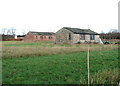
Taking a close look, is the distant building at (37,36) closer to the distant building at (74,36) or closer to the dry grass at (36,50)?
the distant building at (74,36)

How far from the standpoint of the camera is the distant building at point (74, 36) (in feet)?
106

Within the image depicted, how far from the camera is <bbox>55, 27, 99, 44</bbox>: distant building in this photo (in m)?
32.4

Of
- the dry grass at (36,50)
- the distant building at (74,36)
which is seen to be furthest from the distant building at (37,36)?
the dry grass at (36,50)

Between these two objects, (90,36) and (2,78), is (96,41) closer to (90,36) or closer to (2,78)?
(90,36)

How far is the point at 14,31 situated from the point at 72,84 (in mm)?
119063

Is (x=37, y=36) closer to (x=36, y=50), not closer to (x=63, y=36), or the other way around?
(x=63, y=36)

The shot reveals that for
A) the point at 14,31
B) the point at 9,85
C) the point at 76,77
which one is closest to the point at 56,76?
the point at 76,77

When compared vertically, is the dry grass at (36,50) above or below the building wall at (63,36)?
below

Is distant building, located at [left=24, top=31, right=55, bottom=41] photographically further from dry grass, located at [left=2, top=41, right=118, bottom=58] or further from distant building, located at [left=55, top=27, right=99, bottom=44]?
dry grass, located at [left=2, top=41, right=118, bottom=58]

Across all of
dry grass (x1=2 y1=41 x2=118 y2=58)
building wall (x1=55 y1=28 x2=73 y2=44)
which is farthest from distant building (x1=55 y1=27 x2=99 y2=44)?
dry grass (x1=2 y1=41 x2=118 y2=58)

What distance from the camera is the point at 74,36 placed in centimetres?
3225

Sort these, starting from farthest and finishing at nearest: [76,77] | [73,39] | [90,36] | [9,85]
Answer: [90,36] → [73,39] → [76,77] → [9,85]

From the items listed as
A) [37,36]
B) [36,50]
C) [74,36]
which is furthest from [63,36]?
[37,36]

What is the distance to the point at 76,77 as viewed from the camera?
6934 mm
